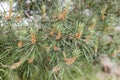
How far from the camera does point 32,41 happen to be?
2018 millimetres

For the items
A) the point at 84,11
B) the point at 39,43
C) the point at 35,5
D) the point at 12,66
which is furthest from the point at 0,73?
the point at 84,11

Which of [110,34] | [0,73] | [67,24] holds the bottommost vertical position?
[0,73]

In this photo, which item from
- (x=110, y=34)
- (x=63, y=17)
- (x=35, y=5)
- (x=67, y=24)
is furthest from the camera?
(x=110, y=34)

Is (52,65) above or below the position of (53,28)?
below

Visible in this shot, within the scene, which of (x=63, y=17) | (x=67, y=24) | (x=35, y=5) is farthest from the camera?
(x=35, y=5)

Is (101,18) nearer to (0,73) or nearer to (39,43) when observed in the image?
(39,43)

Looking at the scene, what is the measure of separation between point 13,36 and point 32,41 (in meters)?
0.26

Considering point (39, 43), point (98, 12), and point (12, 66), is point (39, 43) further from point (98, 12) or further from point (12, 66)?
point (98, 12)

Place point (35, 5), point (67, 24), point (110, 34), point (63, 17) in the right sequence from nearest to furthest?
point (63, 17) → point (67, 24) → point (35, 5) → point (110, 34)

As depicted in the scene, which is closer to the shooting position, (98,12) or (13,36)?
(13,36)

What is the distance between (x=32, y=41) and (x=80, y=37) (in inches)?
13.2

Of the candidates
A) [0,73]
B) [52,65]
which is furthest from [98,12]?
[0,73]

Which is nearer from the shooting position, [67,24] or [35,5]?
[67,24]

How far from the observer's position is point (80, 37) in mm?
2119
